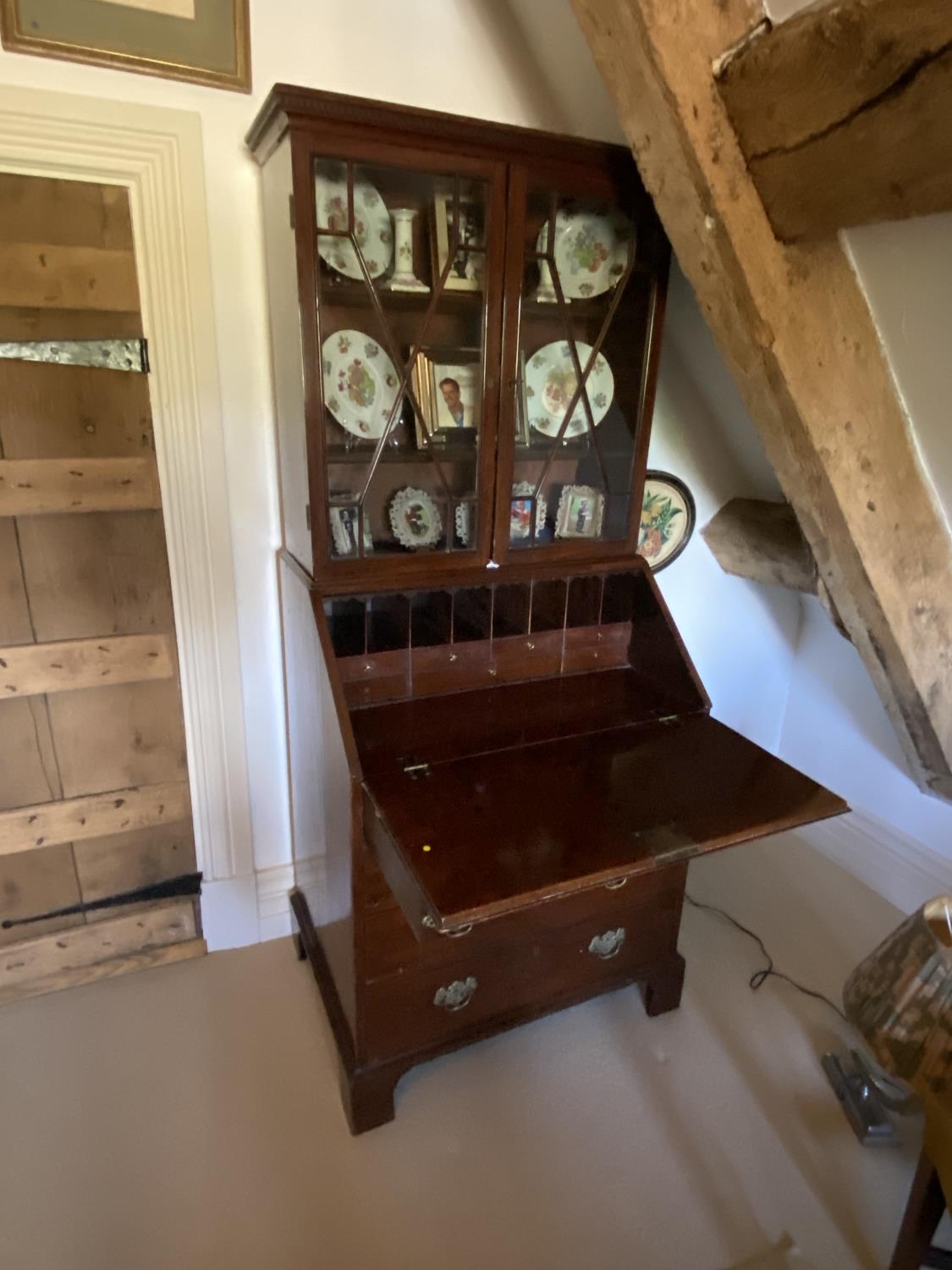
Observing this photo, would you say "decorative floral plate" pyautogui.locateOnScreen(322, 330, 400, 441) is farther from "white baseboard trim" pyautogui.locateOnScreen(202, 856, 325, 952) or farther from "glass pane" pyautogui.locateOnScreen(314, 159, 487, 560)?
"white baseboard trim" pyautogui.locateOnScreen(202, 856, 325, 952)

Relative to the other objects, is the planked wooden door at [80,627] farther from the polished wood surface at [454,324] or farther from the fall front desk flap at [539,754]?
the fall front desk flap at [539,754]

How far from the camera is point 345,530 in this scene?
4.60 feet

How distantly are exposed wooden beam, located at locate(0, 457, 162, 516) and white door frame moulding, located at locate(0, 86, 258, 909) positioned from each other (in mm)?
39

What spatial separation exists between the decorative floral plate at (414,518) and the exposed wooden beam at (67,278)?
604 mm

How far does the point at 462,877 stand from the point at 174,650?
928mm

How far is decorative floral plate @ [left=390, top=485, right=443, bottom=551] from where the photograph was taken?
4.83 feet

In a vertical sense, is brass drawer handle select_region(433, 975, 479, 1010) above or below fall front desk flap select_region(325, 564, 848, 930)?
below

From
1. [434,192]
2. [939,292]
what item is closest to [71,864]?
[434,192]

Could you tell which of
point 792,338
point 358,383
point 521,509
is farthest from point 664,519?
point 358,383

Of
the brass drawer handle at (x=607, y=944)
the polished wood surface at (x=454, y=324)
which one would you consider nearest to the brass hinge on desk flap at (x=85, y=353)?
the polished wood surface at (x=454, y=324)

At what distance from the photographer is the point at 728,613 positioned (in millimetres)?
2236

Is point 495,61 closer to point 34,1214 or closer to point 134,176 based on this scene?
point 134,176

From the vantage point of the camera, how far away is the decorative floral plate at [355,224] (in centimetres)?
124

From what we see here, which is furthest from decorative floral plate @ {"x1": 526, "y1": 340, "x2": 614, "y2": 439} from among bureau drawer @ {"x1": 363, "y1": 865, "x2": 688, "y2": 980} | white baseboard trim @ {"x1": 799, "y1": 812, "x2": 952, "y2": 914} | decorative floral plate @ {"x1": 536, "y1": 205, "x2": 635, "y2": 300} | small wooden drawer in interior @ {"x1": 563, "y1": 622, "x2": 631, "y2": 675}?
white baseboard trim @ {"x1": 799, "y1": 812, "x2": 952, "y2": 914}
